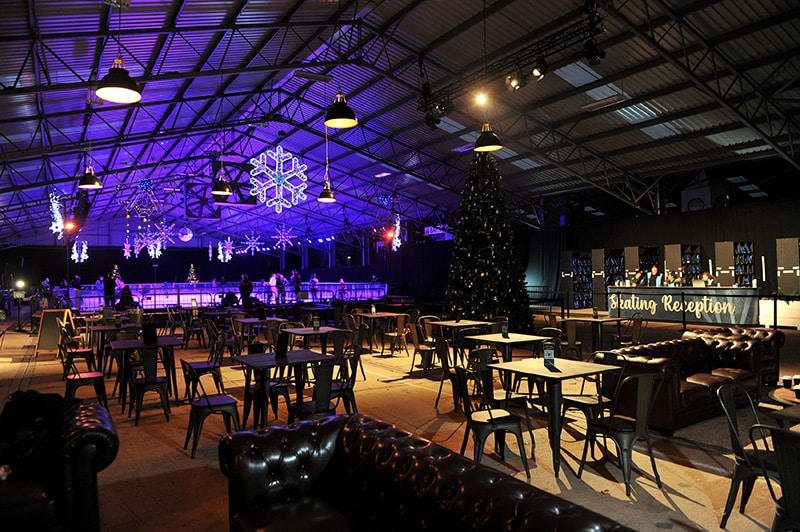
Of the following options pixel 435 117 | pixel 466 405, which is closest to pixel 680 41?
pixel 435 117

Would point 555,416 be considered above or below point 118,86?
below

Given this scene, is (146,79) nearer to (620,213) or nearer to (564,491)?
(564,491)

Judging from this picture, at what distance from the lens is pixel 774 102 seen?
10547mm

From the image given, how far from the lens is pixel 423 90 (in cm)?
1163

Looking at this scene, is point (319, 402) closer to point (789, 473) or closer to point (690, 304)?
point (789, 473)

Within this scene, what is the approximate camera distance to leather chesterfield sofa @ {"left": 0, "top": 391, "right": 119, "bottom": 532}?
9.11ft

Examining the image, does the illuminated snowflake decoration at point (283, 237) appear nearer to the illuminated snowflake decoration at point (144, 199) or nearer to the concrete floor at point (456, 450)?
the illuminated snowflake decoration at point (144, 199)

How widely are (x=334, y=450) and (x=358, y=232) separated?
25813 mm

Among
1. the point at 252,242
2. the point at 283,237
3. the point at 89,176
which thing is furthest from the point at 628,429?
the point at 252,242

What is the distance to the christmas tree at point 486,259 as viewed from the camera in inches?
437

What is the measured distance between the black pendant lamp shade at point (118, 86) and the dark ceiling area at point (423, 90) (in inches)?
96.7

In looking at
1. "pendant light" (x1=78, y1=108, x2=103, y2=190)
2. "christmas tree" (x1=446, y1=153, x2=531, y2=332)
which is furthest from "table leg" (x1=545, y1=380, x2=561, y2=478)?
"pendant light" (x1=78, y1=108, x2=103, y2=190)

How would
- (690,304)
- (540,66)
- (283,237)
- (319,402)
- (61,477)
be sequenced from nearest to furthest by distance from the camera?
(61,477) < (319,402) < (540,66) < (690,304) < (283,237)

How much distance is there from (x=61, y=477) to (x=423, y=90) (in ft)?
33.9
